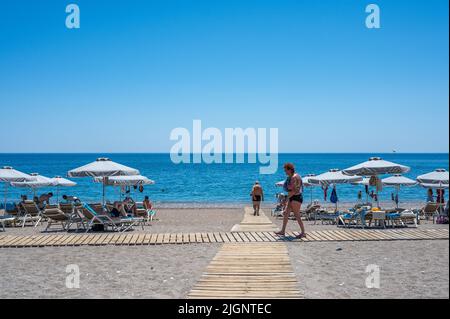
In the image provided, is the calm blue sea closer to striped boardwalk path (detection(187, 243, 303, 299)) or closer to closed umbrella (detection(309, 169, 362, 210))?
striped boardwalk path (detection(187, 243, 303, 299))

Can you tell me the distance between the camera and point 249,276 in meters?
6.18

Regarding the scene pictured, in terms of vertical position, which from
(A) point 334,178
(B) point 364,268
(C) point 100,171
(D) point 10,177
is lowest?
(B) point 364,268

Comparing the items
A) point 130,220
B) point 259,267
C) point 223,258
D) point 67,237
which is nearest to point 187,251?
point 223,258

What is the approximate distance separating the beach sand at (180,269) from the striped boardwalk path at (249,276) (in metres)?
0.18

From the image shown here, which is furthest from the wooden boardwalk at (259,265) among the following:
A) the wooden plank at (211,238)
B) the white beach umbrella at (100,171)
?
the white beach umbrella at (100,171)

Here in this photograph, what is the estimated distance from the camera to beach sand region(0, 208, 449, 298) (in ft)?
18.4

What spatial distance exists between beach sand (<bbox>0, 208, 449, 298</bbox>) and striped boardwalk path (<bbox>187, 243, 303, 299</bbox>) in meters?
0.18

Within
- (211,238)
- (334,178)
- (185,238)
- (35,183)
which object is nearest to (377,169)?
(334,178)

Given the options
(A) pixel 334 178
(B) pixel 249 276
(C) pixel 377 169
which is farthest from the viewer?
(A) pixel 334 178

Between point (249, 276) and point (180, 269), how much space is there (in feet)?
4.12

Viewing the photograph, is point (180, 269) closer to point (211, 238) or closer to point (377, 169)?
point (211, 238)

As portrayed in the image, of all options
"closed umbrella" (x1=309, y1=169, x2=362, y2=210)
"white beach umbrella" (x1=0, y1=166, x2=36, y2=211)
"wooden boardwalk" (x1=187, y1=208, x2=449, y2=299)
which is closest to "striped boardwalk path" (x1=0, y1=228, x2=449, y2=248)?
"wooden boardwalk" (x1=187, y1=208, x2=449, y2=299)

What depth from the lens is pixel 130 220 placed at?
1242 cm
